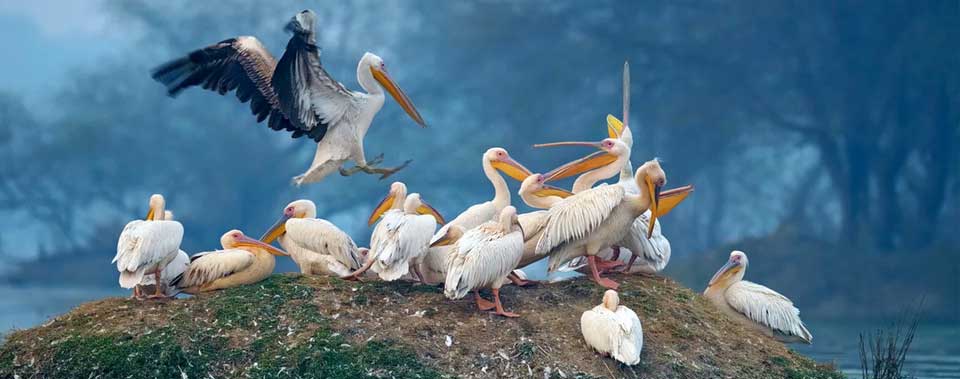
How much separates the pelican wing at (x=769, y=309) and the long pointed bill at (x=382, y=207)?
3.28m

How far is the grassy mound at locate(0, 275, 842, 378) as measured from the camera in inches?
364

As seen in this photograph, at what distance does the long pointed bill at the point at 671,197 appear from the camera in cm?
1078

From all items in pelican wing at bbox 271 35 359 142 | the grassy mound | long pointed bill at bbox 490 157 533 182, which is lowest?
the grassy mound

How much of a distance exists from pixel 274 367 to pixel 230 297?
3.74 feet

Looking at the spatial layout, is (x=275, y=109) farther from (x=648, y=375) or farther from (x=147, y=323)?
(x=648, y=375)

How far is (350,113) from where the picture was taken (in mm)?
12195

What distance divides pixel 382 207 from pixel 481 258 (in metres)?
2.26

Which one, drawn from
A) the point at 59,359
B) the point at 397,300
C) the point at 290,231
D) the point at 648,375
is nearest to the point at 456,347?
the point at 397,300

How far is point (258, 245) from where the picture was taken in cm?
1063

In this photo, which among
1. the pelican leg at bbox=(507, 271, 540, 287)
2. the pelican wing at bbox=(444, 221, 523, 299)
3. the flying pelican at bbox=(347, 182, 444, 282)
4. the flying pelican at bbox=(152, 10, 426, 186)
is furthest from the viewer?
the flying pelican at bbox=(152, 10, 426, 186)

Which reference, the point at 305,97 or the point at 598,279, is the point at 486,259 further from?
the point at 305,97

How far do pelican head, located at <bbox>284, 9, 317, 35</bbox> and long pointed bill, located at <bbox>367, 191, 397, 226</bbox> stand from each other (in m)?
1.71

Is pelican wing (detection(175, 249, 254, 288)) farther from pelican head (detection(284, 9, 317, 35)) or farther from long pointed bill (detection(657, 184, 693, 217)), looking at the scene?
long pointed bill (detection(657, 184, 693, 217))

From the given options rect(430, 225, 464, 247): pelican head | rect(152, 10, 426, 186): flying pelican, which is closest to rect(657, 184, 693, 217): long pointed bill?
rect(430, 225, 464, 247): pelican head
